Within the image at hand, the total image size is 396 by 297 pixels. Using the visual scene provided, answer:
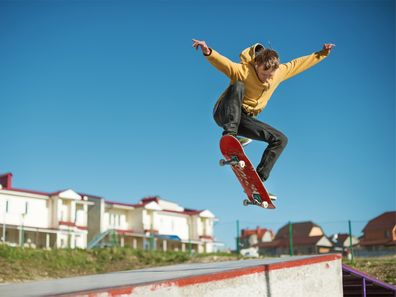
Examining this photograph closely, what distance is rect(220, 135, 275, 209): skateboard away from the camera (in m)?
7.35

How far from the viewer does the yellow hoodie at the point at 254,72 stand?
23.2 ft

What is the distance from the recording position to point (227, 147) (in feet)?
24.4

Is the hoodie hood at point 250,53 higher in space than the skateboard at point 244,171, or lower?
higher

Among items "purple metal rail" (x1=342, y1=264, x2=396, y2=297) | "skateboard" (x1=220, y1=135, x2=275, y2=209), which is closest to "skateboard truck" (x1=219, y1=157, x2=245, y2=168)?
"skateboard" (x1=220, y1=135, x2=275, y2=209)

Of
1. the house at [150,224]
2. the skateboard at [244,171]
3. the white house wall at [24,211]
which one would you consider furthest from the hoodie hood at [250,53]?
the house at [150,224]

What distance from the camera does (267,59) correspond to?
7.25 m

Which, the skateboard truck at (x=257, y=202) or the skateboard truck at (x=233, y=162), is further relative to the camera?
the skateboard truck at (x=257, y=202)

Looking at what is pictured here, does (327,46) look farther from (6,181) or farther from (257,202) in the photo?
(6,181)

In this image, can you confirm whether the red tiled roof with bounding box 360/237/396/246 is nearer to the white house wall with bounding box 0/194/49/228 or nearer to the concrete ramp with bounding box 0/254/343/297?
the concrete ramp with bounding box 0/254/343/297

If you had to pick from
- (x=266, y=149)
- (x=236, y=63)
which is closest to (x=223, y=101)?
(x=236, y=63)

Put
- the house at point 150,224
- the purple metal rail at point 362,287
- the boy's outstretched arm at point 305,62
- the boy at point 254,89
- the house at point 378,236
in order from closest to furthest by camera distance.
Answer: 1. the boy at point 254,89
2. the boy's outstretched arm at point 305,62
3. the purple metal rail at point 362,287
4. the house at point 378,236
5. the house at point 150,224

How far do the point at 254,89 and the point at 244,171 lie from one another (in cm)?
130

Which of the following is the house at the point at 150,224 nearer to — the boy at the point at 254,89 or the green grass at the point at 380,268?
the green grass at the point at 380,268

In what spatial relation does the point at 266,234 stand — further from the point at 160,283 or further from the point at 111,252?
the point at 160,283
